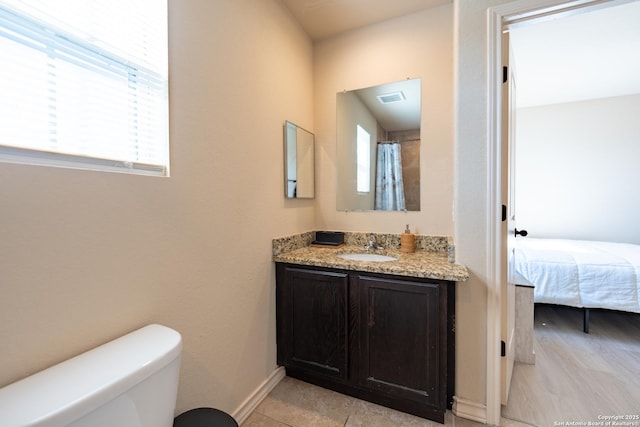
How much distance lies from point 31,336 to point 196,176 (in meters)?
0.76

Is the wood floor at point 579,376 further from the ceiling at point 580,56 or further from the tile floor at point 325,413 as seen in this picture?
the ceiling at point 580,56

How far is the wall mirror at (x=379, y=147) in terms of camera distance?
79.0 inches

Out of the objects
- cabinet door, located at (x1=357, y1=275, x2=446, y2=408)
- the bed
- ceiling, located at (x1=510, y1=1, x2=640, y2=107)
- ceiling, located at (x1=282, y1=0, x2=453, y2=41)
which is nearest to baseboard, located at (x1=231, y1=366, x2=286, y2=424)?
cabinet door, located at (x1=357, y1=275, x2=446, y2=408)

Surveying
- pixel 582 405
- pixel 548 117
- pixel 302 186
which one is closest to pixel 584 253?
pixel 582 405

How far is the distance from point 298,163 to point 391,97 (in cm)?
89

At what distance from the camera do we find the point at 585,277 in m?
2.44

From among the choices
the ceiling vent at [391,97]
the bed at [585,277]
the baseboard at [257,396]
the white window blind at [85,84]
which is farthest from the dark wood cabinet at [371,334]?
the ceiling vent at [391,97]

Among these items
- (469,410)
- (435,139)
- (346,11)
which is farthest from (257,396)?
(346,11)

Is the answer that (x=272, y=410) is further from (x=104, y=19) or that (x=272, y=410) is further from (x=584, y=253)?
(x=584, y=253)

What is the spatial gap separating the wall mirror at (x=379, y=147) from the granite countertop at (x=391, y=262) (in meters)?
0.37

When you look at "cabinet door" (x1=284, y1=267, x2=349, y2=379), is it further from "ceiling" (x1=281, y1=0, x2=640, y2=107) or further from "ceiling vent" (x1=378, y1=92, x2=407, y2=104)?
"ceiling" (x1=281, y1=0, x2=640, y2=107)

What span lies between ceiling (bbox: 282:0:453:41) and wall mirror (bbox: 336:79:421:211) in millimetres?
485

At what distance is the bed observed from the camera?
2.33m

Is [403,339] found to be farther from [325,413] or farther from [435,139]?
[435,139]
